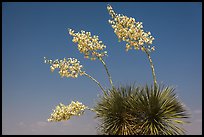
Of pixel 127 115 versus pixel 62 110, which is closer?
pixel 127 115

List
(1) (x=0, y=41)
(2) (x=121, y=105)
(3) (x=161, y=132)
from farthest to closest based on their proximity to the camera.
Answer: (1) (x=0, y=41) < (2) (x=121, y=105) < (3) (x=161, y=132)

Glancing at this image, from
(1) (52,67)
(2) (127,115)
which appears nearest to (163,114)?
(2) (127,115)

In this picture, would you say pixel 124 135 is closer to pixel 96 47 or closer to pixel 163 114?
pixel 163 114
